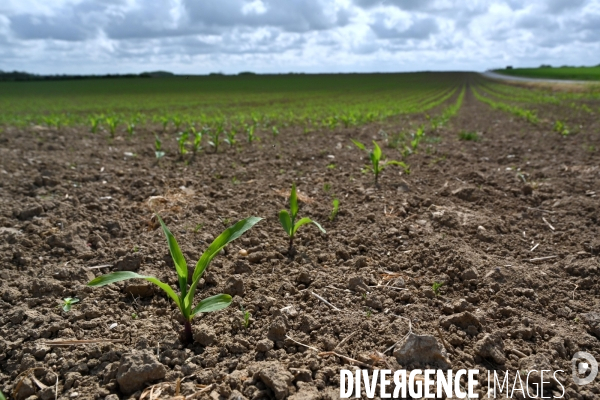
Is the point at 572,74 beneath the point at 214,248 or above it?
above

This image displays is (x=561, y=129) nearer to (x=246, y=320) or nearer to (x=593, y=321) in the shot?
(x=593, y=321)

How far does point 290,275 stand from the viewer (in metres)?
2.65

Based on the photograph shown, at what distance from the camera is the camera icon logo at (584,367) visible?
71.4 inches

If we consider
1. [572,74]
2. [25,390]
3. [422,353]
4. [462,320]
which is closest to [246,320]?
[422,353]

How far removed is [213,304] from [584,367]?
1.71m

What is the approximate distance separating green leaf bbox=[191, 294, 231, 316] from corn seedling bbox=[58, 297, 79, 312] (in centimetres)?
78

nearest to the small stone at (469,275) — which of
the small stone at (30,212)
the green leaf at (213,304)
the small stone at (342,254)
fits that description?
the small stone at (342,254)

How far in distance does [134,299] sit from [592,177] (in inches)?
192

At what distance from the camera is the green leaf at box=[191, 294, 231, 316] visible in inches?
76.9

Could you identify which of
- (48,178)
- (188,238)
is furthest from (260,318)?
(48,178)

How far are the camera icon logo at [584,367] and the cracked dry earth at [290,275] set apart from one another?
0.10 ft

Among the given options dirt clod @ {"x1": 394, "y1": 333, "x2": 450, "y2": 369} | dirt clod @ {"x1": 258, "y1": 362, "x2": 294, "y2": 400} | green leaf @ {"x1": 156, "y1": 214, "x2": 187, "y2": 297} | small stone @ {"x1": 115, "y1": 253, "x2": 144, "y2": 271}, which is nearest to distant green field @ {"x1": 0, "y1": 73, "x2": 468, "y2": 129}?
small stone @ {"x1": 115, "y1": 253, "x2": 144, "y2": 271}

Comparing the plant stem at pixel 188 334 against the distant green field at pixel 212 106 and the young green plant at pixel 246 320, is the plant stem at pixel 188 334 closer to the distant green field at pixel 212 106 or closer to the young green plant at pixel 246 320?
the young green plant at pixel 246 320

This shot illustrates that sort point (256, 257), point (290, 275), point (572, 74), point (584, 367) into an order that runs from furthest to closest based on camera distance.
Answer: point (572, 74) → point (256, 257) → point (290, 275) → point (584, 367)
